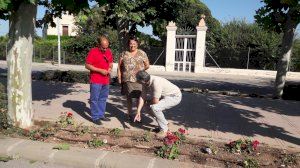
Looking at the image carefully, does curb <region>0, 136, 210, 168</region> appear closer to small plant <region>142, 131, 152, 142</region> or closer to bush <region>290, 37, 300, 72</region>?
small plant <region>142, 131, 152, 142</region>

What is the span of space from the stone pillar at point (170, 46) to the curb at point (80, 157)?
18.3 meters

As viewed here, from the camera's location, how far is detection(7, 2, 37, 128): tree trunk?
5344 mm

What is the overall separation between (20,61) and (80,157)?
1.98m

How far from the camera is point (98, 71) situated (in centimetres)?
611

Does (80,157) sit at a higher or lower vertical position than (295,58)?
lower

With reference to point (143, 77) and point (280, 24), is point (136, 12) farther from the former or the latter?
point (143, 77)

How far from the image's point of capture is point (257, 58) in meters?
23.4

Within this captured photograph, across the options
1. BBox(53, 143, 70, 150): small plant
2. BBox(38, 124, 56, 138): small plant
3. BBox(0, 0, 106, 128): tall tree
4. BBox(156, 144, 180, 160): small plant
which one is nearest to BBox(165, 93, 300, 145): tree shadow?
BBox(156, 144, 180, 160): small plant

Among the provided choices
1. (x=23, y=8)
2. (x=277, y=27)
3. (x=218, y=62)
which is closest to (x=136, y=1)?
(x=277, y=27)

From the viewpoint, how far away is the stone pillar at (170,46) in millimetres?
22453

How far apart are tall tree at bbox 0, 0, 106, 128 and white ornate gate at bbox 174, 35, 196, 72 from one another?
1720 cm

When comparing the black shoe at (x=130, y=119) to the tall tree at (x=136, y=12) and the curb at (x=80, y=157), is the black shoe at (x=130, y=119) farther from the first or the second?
the tall tree at (x=136, y=12)

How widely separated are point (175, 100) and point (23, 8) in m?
2.78

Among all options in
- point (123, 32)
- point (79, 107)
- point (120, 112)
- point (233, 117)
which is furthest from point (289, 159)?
point (123, 32)
